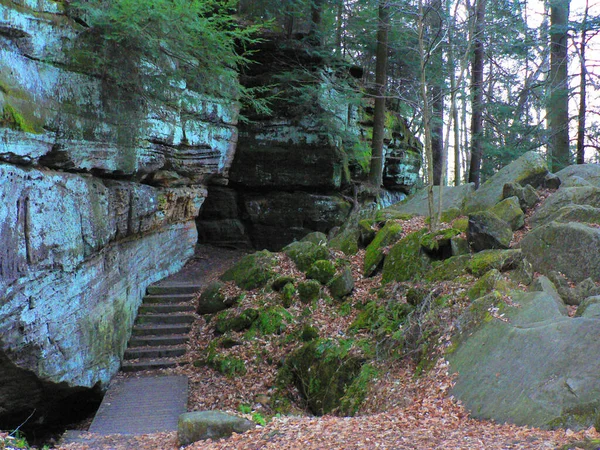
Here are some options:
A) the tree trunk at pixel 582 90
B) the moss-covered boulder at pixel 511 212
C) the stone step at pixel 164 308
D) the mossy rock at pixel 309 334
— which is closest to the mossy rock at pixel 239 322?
the stone step at pixel 164 308

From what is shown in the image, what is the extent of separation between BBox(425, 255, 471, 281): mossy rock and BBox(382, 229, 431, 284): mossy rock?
0.31 m

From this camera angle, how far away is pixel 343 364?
7801 millimetres

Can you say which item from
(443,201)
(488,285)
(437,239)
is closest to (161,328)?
(437,239)

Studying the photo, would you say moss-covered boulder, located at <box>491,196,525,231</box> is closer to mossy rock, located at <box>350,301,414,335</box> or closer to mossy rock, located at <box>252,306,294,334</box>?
mossy rock, located at <box>350,301,414,335</box>

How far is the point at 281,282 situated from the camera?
1105 cm

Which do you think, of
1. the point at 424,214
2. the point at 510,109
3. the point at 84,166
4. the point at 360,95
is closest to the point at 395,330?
the point at 424,214

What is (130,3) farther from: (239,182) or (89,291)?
(239,182)

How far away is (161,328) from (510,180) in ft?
30.5

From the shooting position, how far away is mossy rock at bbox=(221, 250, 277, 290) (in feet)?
38.0

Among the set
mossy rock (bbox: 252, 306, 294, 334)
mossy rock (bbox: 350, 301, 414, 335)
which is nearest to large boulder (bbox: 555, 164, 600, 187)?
mossy rock (bbox: 350, 301, 414, 335)

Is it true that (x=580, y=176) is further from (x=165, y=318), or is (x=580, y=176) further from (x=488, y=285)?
(x=165, y=318)

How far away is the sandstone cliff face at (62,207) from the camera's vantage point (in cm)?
643

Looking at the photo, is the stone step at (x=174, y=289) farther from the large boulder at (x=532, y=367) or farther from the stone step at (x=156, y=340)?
the large boulder at (x=532, y=367)

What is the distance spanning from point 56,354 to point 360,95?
11.4 meters
